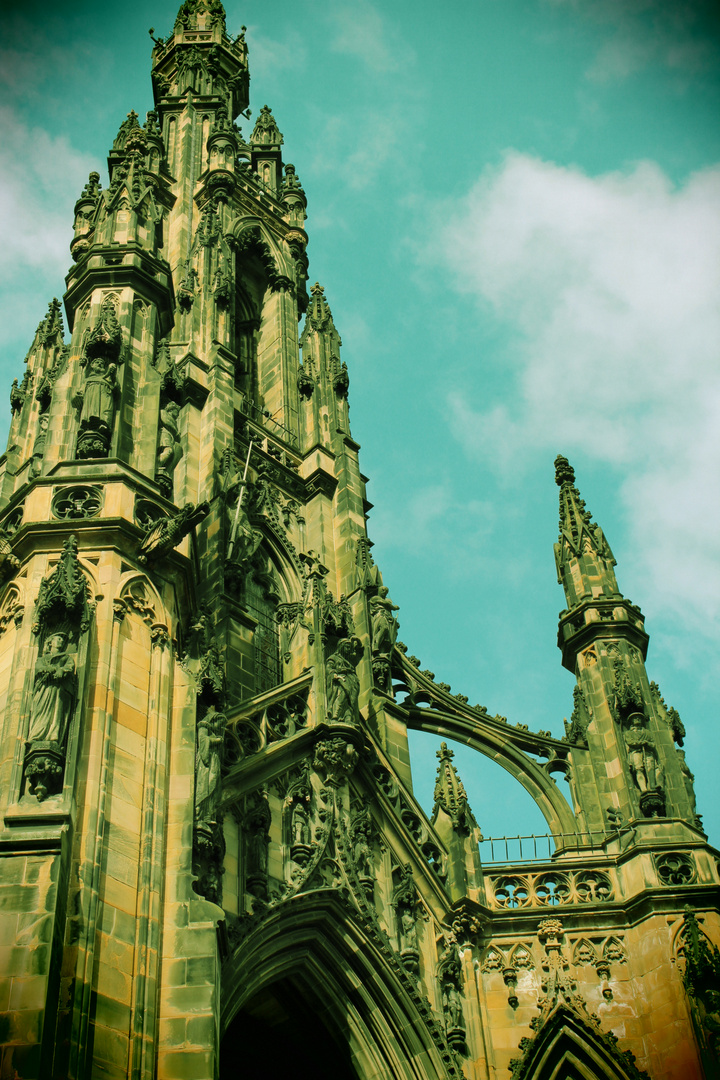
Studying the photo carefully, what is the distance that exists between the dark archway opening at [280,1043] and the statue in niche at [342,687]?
12.2 feet

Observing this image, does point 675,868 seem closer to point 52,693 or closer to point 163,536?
point 163,536

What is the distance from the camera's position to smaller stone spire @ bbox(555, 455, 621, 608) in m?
23.0

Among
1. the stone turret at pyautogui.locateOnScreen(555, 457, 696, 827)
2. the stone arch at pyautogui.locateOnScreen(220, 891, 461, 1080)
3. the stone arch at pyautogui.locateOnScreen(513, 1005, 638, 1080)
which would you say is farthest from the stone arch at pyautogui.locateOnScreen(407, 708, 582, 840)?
the stone arch at pyautogui.locateOnScreen(220, 891, 461, 1080)

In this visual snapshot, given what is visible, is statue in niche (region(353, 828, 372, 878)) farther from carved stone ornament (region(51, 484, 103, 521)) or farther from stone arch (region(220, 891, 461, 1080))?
carved stone ornament (region(51, 484, 103, 521))

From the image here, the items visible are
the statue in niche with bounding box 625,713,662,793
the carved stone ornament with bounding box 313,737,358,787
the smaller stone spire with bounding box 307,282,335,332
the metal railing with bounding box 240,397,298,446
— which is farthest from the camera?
the smaller stone spire with bounding box 307,282,335,332

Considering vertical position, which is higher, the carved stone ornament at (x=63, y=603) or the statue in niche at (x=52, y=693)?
the carved stone ornament at (x=63, y=603)

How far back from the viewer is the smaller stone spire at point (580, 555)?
22969mm

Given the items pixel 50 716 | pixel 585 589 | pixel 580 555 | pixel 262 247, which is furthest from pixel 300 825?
pixel 262 247

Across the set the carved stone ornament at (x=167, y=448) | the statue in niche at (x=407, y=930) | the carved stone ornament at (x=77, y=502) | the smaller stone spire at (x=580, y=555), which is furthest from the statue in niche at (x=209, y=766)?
the smaller stone spire at (x=580, y=555)

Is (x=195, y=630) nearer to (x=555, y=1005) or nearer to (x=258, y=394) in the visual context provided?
(x=555, y=1005)

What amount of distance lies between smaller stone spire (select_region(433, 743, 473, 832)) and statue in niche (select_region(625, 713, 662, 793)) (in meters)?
2.55

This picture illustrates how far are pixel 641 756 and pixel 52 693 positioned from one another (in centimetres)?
994

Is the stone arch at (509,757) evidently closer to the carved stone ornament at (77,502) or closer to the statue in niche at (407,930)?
the statue in niche at (407,930)

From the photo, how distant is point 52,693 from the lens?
44.2 feet
